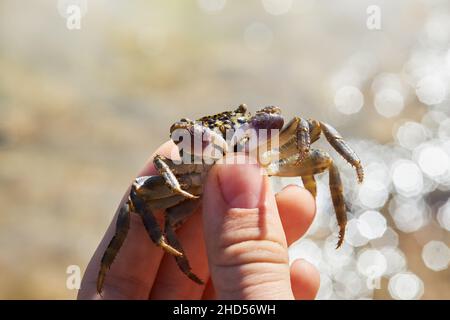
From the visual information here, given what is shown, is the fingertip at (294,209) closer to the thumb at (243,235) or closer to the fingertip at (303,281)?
the fingertip at (303,281)

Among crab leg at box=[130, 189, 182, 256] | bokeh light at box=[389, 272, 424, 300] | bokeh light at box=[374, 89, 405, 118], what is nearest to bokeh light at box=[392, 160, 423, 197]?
bokeh light at box=[374, 89, 405, 118]

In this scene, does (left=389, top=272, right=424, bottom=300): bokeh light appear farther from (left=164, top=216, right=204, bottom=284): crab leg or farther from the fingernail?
the fingernail

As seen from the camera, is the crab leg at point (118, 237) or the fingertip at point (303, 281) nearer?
the crab leg at point (118, 237)

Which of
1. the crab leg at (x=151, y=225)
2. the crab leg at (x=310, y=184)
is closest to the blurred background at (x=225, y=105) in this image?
the crab leg at (x=310, y=184)

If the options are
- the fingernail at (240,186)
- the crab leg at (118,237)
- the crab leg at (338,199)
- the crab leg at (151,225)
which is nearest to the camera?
the fingernail at (240,186)

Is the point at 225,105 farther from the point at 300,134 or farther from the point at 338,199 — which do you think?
the point at 300,134

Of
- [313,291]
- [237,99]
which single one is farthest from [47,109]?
[313,291]

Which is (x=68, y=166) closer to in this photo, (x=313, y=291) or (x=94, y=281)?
(x=94, y=281)

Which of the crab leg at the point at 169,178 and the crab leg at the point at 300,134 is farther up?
the crab leg at the point at 300,134
